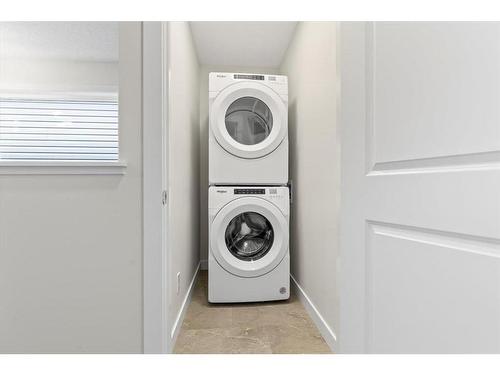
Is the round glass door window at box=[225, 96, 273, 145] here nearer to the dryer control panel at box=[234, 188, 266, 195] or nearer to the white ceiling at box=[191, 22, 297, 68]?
the dryer control panel at box=[234, 188, 266, 195]

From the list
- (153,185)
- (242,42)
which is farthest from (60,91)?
(242,42)

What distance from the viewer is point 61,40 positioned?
1.08m

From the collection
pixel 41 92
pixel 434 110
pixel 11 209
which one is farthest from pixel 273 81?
pixel 11 209

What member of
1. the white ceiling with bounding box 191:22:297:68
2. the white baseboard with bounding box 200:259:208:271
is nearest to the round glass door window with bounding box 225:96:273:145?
the white ceiling with bounding box 191:22:297:68

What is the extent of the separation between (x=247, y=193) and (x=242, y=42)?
137cm

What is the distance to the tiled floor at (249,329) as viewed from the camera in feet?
4.62

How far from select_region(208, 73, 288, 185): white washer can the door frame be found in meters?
0.92

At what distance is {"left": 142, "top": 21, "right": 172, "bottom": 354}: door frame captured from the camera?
101 cm

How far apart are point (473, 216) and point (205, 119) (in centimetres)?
253

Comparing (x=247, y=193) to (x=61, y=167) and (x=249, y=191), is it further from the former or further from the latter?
(x=61, y=167)

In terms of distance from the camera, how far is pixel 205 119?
2768 mm
